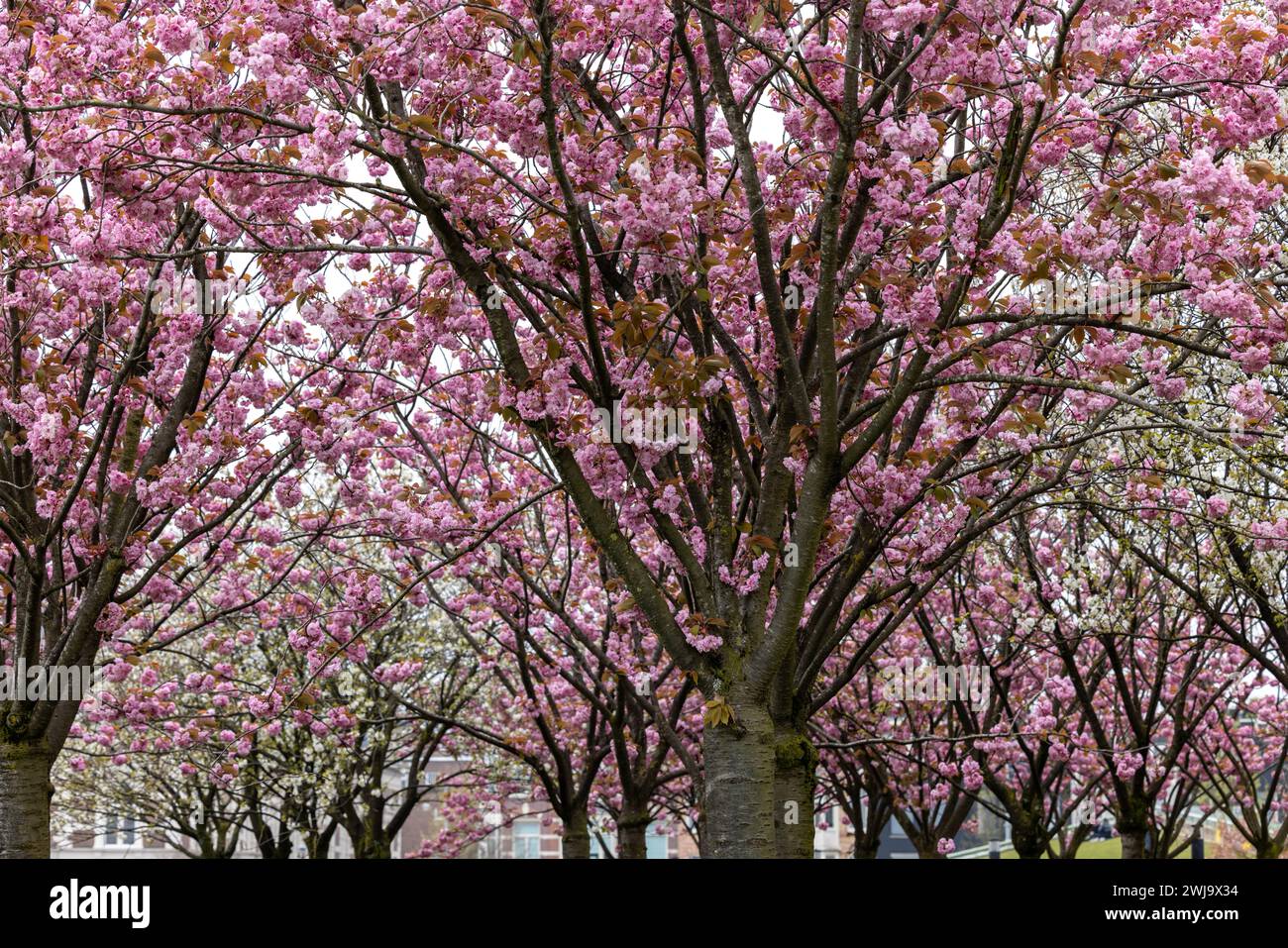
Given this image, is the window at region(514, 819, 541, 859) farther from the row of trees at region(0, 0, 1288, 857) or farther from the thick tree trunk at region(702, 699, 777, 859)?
the thick tree trunk at region(702, 699, 777, 859)

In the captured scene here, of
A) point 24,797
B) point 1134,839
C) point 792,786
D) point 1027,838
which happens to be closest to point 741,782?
point 792,786

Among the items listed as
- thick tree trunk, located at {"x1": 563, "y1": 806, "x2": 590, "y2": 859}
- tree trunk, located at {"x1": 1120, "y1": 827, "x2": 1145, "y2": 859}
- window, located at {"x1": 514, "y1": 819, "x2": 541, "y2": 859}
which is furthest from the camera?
window, located at {"x1": 514, "y1": 819, "x2": 541, "y2": 859}

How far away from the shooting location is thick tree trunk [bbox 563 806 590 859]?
42.8 ft

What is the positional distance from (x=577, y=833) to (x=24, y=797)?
6.06m

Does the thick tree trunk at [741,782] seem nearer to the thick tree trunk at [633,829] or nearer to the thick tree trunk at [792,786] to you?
the thick tree trunk at [792,786]

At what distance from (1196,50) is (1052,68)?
4.03ft

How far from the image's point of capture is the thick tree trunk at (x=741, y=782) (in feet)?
20.9

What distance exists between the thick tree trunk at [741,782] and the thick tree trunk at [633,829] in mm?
6179

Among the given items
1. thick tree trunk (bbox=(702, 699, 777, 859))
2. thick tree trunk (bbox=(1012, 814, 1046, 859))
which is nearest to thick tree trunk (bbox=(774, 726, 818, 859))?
thick tree trunk (bbox=(702, 699, 777, 859))

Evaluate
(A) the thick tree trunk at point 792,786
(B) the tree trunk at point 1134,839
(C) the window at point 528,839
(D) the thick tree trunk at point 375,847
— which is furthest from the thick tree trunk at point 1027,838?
(C) the window at point 528,839

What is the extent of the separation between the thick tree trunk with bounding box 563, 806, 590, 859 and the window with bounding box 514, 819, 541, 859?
37.6 metres

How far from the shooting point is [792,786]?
27.1 feet

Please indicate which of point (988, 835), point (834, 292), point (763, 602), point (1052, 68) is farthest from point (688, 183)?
point (988, 835)

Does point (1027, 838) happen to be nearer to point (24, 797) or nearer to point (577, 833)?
point (577, 833)
